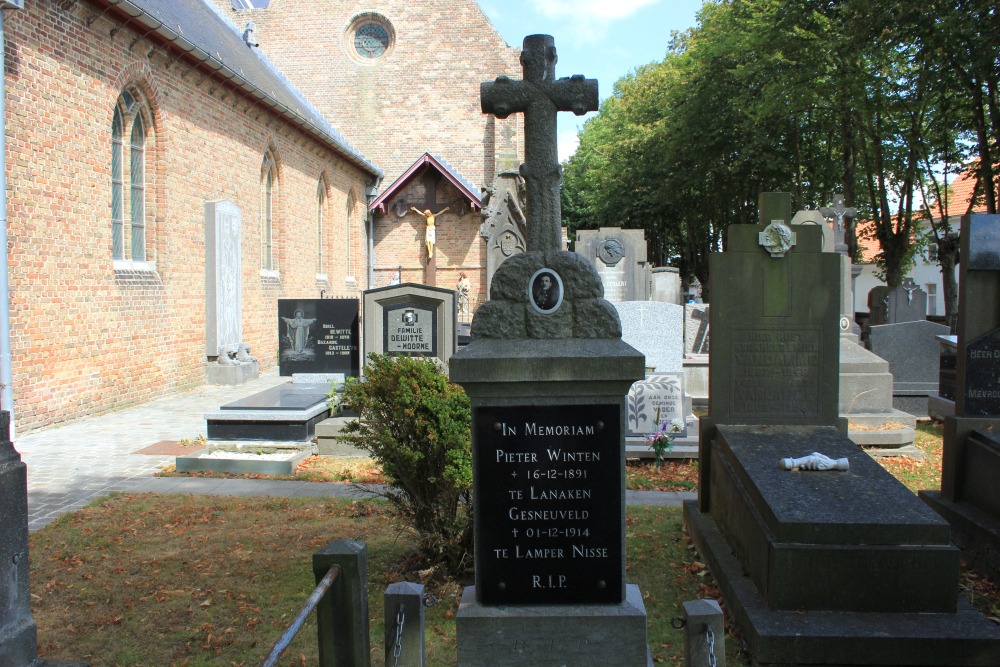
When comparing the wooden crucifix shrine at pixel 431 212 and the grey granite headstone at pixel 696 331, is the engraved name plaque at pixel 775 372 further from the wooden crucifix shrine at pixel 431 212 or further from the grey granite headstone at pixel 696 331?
the wooden crucifix shrine at pixel 431 212

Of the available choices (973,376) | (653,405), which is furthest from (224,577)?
(973,376)

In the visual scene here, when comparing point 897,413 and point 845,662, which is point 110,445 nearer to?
point 845,662

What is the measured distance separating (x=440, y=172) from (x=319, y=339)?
16.9 meters

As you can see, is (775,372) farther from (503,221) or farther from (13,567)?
(503,221)

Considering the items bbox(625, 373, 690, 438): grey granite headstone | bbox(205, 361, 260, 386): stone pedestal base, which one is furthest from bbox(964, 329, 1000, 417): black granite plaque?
bbox(205, 361, 260, 386): stone pedestal base

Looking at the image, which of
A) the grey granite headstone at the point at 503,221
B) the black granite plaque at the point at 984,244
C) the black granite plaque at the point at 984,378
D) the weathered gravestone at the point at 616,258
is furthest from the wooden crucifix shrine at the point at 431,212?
the black granite plaque at the point at 984,378

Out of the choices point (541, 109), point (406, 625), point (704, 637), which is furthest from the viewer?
point (541, 109)

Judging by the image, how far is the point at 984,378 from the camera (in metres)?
5.92

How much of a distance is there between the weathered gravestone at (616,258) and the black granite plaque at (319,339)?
232 inches

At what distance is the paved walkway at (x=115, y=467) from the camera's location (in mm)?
7312

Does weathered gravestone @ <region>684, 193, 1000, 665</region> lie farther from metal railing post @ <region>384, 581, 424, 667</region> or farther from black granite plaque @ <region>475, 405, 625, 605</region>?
metal railing post @ <region>384, 581, 424, 667</region>

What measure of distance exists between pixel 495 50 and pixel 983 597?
89.0 ft

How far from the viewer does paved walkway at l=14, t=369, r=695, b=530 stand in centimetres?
731

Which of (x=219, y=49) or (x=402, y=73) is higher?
(x=402, y=73)
